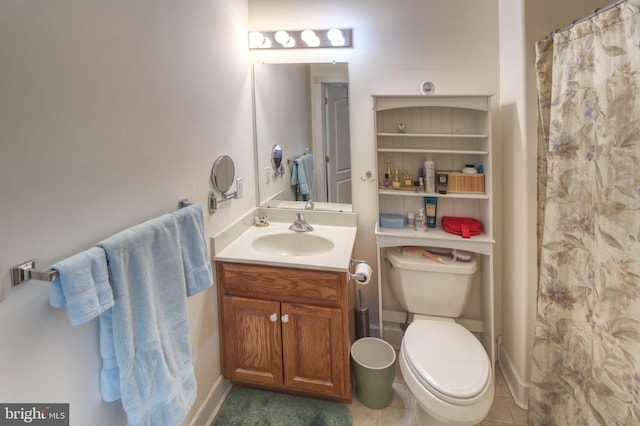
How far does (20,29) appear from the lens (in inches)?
36.2

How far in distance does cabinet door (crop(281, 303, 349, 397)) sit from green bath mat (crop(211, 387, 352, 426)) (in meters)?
0.10

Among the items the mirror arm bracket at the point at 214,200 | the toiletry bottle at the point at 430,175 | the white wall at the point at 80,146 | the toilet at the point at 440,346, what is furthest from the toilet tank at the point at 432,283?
the white wall at the point at 80,146

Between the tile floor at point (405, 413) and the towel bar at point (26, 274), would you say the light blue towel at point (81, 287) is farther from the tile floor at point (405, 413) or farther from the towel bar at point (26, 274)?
the tile floor at point (405, 413)

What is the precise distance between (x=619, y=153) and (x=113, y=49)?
5.48 feet

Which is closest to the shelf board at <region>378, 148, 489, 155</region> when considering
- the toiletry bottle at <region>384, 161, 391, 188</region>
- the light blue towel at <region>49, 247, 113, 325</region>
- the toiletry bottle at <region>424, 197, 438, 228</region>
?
the toiletry bottle at <region>384, 161, 391, 188</region>

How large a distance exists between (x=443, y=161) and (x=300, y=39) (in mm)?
1149

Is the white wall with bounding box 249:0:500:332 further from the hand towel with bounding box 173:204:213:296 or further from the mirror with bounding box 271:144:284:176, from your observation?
the hand towel with bounding box 173:204:213:296

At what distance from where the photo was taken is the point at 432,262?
2.12m

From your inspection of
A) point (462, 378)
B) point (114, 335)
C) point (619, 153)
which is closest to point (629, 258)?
point (619, 153)

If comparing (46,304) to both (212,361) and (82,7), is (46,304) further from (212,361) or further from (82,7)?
(212,361)

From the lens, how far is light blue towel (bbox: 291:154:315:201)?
238 centimetres

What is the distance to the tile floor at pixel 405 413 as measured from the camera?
6.20 ft

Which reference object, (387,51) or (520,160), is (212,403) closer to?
(520,160)


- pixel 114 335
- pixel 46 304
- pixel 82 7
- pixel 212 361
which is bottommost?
pixel 212 361
